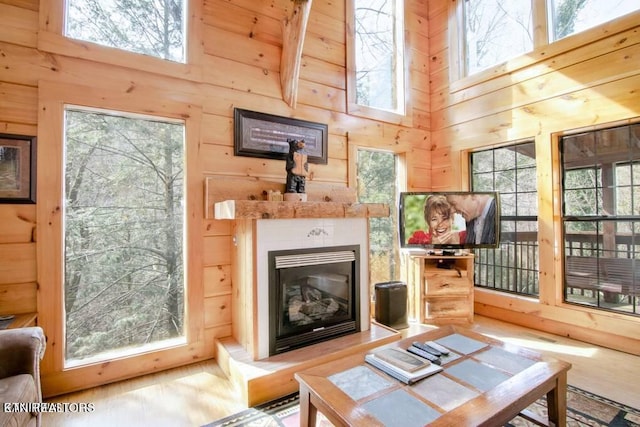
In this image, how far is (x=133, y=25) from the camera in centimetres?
236

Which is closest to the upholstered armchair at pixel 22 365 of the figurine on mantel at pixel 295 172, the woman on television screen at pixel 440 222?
the figurine on mantel at pixel 295 172

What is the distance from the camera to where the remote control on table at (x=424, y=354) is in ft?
5.01

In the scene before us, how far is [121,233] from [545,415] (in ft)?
9.74

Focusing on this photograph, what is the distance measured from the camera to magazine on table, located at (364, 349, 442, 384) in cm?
136

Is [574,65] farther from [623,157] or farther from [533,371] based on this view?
[533,371]

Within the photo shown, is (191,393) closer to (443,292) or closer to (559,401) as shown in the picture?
(559,401)

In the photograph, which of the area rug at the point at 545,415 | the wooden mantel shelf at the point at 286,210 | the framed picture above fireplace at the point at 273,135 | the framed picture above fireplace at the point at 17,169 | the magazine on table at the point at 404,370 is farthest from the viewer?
the framed picture above fireplace at the point at 273,135

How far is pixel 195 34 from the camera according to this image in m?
2.50

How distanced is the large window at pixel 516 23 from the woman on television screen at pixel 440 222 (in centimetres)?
171

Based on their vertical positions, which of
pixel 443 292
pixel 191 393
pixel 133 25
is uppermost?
pixel 133 25

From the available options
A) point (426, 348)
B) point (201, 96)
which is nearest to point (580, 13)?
point (426, 348)

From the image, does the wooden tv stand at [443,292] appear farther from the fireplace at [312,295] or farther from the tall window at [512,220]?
the fireplace at [312,295]

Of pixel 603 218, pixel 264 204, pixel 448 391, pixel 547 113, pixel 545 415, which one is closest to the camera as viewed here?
pixel 448 391

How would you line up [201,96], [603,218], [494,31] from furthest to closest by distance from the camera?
[494,31] < [603,218] < [201,96]
